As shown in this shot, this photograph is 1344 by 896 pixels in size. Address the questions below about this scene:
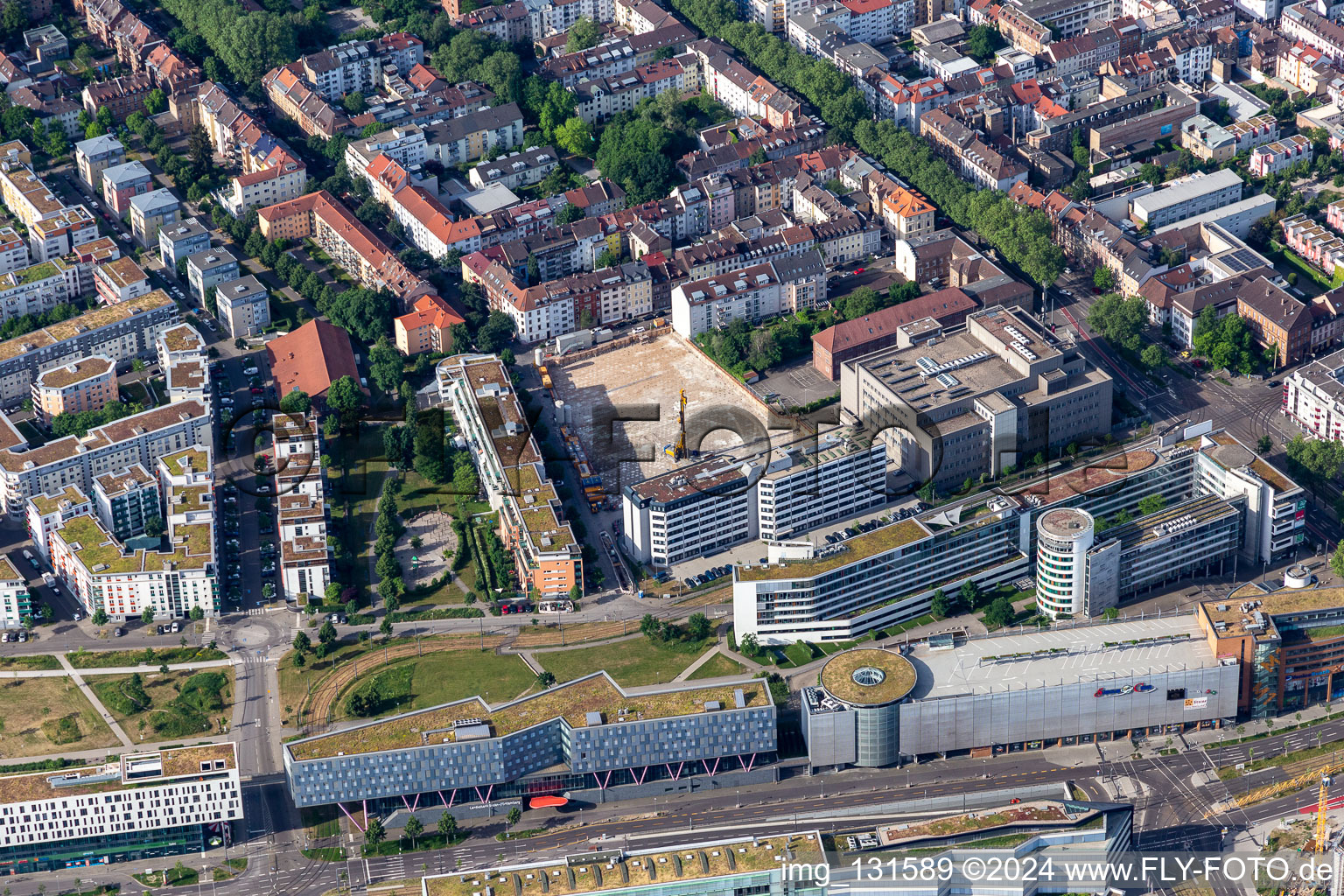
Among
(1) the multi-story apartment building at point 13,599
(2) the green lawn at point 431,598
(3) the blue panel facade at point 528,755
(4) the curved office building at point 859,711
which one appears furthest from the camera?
(2) the green lawn at point 431,598

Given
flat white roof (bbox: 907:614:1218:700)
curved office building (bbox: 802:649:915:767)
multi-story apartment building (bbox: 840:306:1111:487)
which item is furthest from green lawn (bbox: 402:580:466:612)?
multi-story apartment building (bbox: 840:306:1111:487)

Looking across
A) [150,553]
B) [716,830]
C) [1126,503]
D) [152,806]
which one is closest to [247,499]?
[150,553]

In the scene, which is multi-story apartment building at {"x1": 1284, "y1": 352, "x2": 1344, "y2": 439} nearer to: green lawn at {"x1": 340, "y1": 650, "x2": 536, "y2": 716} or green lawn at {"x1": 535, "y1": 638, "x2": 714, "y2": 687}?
green lawn at {"x1": 535, "y1": 638, "x2": 714, "y2": 687}

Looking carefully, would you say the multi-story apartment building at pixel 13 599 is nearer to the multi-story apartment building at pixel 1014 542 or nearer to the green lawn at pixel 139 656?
the green lawn at pixel 139 656

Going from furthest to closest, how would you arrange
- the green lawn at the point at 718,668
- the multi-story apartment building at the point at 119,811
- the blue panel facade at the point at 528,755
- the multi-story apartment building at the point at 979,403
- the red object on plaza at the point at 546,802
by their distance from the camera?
1. the multi-story apartment building at the point at 979,403
2. the green lawn at the point at 718,668
3. the red object on plaza at the point at 546,802
4. the blue panel facade at the point at 528,755
5. the multi-story apartment building at the point at 119,811

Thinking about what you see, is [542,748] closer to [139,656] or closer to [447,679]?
[447,679]

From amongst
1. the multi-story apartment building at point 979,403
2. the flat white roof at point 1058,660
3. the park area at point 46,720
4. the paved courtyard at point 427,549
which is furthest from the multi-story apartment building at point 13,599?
the multi-story apartment building at point 979,403

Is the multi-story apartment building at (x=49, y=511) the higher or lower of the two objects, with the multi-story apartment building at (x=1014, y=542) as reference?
higher
